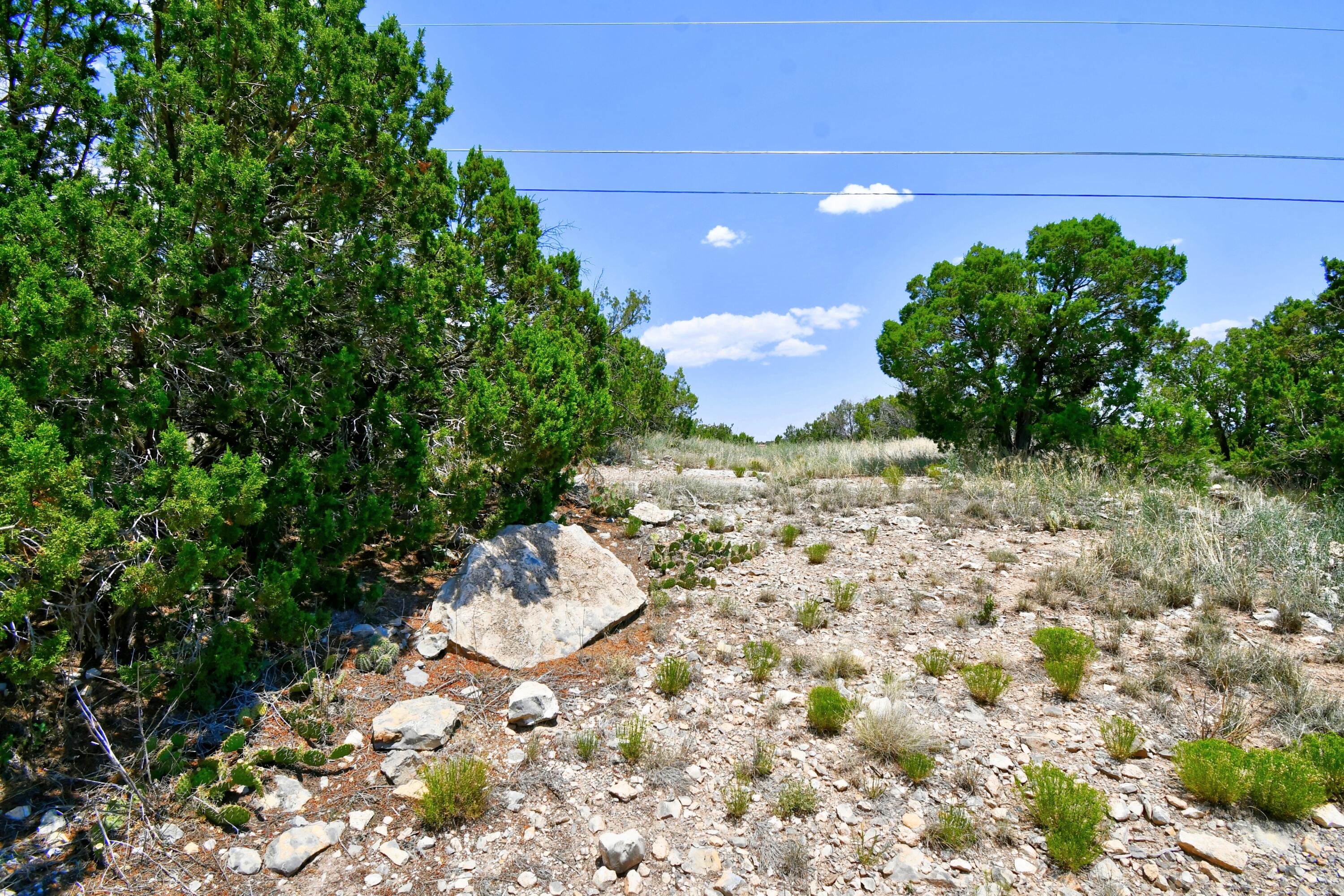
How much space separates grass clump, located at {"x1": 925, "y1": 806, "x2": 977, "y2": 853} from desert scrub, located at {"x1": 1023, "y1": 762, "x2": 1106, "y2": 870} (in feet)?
1.18

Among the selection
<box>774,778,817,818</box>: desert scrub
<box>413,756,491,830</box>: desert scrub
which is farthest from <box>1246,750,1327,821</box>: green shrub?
<box>413,756,491,830</box>: desert scrub

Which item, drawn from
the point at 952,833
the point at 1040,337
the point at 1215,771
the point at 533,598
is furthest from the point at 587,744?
the point at 1040,337

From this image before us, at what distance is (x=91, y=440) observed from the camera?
3066mm

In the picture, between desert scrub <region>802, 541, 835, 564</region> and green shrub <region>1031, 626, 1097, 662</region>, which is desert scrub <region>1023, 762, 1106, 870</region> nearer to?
green shrub <region>1031, 626, 1097, 662</region>

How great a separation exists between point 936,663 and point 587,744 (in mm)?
2685

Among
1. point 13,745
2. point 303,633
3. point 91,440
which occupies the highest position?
point 91,440

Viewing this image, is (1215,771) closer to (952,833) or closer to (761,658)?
(952,833)

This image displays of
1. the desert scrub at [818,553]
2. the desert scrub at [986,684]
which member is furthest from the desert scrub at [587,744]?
the desert scrub at [818,553]

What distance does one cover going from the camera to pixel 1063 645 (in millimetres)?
4316

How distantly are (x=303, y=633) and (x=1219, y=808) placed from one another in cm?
554

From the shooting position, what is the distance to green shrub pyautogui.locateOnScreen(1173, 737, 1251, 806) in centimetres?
306

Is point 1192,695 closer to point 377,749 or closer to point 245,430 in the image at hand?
point 377,749

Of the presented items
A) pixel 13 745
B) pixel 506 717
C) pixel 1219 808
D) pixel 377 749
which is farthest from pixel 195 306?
pixel 1219 808

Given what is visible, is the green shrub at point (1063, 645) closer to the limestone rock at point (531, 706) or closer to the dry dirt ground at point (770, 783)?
the dry dirt ground at point (770, 783)
